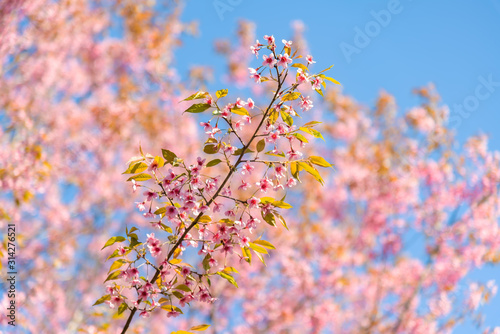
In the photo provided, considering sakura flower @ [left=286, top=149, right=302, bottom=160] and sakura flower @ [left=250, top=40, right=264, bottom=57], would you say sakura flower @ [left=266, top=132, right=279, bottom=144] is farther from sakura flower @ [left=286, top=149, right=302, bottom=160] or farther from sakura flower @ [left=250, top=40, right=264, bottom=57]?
sakura flower @ [left=250, top=40, right=264, bottom=57]

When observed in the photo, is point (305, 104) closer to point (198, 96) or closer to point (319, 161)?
point (319, 161)

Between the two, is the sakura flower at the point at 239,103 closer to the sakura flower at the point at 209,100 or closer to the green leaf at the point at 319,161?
the sakura flower at the point at 209,100

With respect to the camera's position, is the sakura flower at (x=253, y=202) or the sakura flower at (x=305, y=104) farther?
the sakura flower at (x=305, y=104)

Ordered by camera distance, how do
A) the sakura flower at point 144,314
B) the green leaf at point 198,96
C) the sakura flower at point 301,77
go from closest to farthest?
the sakura flower at point 144,314 < the green leaf at point 198,96 < the sakura flower at point 301,77

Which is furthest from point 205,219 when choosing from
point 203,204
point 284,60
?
point 284,60

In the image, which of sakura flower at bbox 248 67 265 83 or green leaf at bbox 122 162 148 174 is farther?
sakura flower at bbox 248 67 265 83

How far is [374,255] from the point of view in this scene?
8164mm

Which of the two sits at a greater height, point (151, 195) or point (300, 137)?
point (300, 137)

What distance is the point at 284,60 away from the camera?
162cm

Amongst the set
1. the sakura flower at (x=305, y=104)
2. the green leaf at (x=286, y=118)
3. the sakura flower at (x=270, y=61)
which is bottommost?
the green leaf at (x=286, y=118)

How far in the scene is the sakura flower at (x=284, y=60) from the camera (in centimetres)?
161

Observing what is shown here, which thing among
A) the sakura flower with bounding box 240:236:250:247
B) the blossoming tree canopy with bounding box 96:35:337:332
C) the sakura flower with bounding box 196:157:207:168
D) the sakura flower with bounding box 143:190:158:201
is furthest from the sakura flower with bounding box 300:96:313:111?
the sakura flower with bounding box 143:190:158:201

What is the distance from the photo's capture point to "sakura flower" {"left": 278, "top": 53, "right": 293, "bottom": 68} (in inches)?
63.4

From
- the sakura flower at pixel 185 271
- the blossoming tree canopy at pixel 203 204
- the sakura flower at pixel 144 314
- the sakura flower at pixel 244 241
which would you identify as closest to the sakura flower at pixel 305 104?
the blossoming tree canopy at pixel 203 204
